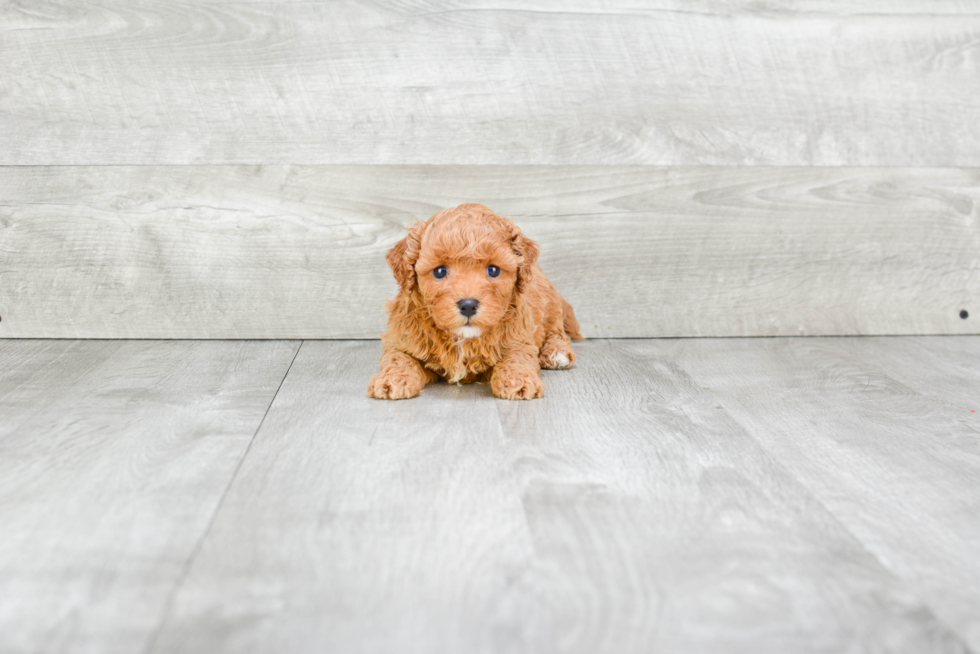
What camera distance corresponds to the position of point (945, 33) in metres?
2.36

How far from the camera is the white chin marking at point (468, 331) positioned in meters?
1.67

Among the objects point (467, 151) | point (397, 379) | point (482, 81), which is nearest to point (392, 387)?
point (397, 379)

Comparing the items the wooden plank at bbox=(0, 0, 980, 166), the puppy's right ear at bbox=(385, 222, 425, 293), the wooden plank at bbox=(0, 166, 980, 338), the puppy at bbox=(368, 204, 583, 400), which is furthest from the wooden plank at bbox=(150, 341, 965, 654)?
the wooden plank at bbox=(0, 0, 980, 166)

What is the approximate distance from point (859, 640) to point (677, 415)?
30.6 inches

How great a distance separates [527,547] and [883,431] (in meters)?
0.90

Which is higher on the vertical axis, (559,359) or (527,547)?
(527,547)

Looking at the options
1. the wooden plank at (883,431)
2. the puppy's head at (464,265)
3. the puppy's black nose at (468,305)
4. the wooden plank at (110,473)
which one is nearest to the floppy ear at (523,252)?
the puppy's head at (464,265)

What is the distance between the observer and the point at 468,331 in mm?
1679

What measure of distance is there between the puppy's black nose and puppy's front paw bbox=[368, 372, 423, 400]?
237 mm

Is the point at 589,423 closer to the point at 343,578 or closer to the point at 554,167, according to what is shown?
the point at 343,578

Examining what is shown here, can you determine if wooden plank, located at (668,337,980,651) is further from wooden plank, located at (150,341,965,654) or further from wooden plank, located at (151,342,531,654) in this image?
wooden plank, located at (151,342,531,654)

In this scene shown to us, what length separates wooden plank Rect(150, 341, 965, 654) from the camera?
937 millimetres

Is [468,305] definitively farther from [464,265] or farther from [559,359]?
[559,359]

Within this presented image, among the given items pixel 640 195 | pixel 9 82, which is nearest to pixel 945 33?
pixel 640 195
